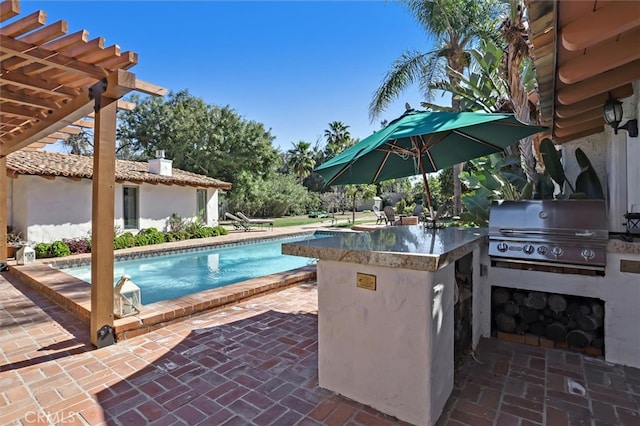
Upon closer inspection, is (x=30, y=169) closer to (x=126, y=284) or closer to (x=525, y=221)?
(x=126, y=284)

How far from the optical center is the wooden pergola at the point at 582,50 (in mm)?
2109

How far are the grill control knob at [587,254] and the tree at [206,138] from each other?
76.6ft

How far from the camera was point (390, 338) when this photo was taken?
8.20 feet

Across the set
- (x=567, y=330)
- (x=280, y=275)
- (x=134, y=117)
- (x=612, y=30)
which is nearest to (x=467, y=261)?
(x=567, y=330)

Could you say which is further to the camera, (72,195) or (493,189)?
(72,195)

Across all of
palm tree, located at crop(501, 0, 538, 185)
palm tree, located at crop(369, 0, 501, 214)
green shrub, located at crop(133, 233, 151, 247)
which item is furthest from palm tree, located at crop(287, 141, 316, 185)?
palm tree, located at crop(501, 0, 538, 185)

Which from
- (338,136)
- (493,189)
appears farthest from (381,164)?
(338,136)

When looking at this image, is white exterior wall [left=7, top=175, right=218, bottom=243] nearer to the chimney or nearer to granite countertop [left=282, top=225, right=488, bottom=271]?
the chimney

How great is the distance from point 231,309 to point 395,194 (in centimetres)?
4040

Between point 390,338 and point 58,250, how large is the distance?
12.9 m

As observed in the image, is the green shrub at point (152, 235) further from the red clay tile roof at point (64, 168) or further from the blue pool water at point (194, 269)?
the red clay tile roof at point (64, 168)

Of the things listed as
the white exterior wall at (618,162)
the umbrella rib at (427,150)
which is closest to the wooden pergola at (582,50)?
the white exterior wall at (618,162)

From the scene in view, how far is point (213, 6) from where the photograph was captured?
945 cm

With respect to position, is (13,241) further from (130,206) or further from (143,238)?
(130,206)
